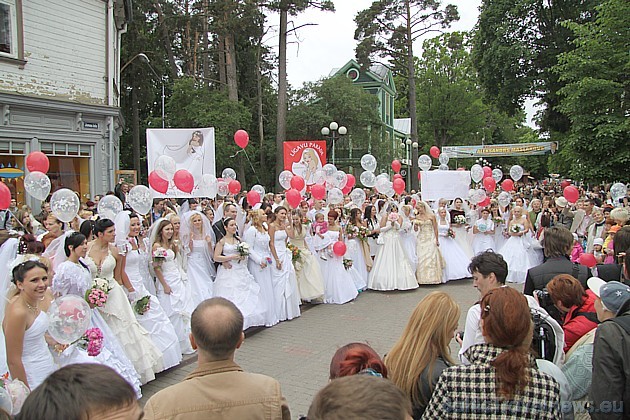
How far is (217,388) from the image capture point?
7.64ft

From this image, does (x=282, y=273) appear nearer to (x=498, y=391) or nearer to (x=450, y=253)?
(x=450, y=253)

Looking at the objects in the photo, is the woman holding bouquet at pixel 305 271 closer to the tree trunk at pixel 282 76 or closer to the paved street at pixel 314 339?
the paved street at pixel 314 339

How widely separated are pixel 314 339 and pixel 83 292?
3.79 meters

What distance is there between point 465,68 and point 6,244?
4958 cm

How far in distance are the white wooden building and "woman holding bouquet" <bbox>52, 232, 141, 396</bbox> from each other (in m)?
10.4

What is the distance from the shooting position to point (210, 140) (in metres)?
10.1

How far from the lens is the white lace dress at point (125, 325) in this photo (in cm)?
587

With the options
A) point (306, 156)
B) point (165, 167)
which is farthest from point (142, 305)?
point (306, 156)

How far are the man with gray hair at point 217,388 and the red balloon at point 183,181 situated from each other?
274 inches

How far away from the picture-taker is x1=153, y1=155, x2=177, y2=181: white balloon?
9288 mm

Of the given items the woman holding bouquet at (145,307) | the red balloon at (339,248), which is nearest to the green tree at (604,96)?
the red balloon at (339,248)

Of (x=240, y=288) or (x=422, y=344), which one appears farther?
(x=240, y=288)

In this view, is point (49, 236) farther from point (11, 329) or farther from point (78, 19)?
point (78, 19)

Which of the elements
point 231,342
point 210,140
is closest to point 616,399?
point 231,342
